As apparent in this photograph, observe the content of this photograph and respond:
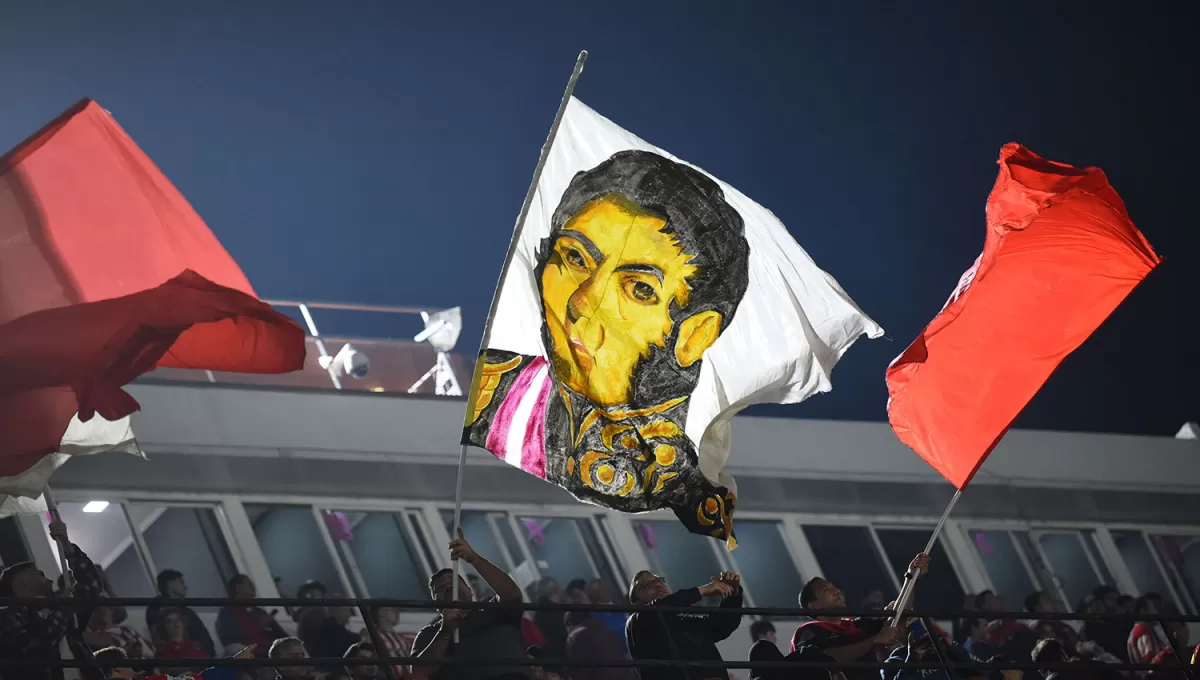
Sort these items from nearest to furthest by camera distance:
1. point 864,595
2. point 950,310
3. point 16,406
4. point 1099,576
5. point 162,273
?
point 16,406, point 162,273, point 950,310, point 864,595, point 1099,576

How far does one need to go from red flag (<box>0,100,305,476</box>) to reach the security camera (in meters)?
7.54

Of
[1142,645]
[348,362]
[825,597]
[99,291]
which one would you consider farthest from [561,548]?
[99,291]

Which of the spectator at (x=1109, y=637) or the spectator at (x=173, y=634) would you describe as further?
the spectator at (x=1109, y=637)

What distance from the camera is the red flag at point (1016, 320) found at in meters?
8.44

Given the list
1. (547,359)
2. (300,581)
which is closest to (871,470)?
(300,581)

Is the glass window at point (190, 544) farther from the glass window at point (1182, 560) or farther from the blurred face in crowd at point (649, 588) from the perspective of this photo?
the glass window at point (1182, 560)

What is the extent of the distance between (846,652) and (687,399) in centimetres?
168

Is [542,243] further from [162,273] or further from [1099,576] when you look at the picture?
[1099,576]

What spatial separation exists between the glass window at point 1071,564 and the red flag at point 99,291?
45.8 feet

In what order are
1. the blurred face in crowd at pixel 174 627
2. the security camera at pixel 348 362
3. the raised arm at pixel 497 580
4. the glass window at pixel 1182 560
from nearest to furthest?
the raised arm at pixel 497 580 < the blurred face in crowd at pixel 174 627 < the security camera at pixel 348 362 < the glass window at pixel 1182 560

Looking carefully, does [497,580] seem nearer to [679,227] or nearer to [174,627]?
[679,227]

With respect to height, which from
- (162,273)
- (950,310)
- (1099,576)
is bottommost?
(1099,576)

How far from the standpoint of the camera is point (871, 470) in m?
17.8

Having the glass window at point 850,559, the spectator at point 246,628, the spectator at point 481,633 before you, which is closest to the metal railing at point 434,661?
the spectator at point 481,633
